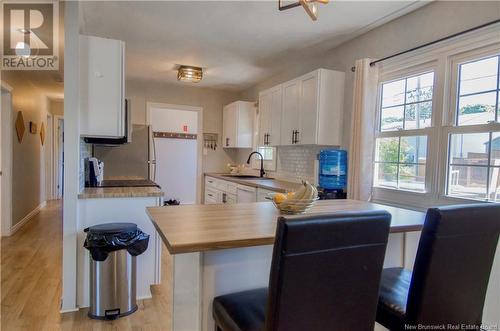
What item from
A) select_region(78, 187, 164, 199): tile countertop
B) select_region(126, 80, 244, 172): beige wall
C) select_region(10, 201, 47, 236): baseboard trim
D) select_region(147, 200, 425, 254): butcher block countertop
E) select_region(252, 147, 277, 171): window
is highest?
select_region(126, 80, 244, 172): beige wall

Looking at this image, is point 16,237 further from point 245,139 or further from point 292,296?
point 292,296

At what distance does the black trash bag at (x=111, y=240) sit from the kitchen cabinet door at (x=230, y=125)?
3.23 metres

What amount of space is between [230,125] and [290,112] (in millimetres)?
1916

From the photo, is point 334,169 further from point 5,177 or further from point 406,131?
point 5,177

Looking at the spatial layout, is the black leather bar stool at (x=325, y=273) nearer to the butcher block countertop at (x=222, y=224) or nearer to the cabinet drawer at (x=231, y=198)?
the butcher block countertop at (x=222, y=224)

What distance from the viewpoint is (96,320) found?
2193 mm

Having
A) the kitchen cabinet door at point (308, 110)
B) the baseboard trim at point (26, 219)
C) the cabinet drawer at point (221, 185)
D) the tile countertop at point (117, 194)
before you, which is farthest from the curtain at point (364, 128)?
the baseboard trim at point (26, 219)

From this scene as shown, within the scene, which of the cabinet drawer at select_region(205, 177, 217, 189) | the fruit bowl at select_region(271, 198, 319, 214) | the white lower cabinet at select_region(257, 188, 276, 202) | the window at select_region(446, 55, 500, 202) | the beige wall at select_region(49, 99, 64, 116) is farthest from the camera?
the beige wall at select_region(49, 99, 64, 116)

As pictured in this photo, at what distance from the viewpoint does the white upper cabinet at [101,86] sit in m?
2.41

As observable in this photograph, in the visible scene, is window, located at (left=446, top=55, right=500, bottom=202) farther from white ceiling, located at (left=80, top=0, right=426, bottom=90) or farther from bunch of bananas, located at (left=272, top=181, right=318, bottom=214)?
bunch of bananas, located at (left=272, top=181, right=318, bottom=214)

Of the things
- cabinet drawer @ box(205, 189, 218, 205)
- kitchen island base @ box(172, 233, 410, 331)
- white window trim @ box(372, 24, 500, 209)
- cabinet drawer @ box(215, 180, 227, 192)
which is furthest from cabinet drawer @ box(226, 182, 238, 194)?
kitchen island base @ box(172, 233, 410, 331)

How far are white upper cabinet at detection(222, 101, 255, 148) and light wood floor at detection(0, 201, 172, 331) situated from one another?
2.39m

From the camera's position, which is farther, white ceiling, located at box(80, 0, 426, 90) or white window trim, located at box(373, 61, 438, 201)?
white ceiling, located at box(80, 0, 426, 90)

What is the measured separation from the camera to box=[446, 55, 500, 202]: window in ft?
6.61
